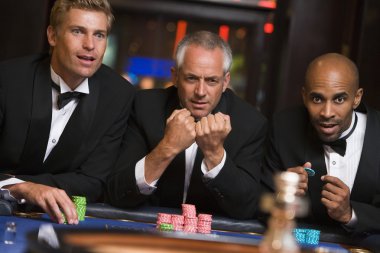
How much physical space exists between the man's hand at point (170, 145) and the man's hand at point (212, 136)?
4cm

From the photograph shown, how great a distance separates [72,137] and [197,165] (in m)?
0.65

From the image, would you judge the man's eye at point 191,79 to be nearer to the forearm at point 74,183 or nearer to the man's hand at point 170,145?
the man's hand at point 170,145

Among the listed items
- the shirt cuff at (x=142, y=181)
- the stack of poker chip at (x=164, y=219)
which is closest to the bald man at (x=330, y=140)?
the shirt cuff at (x=142, y=181)

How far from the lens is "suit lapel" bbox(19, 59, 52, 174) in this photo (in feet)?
12.1

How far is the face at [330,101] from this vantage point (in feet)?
12.4

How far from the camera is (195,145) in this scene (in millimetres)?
3959

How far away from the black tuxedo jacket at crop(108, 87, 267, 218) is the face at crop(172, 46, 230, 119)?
8.1 inches

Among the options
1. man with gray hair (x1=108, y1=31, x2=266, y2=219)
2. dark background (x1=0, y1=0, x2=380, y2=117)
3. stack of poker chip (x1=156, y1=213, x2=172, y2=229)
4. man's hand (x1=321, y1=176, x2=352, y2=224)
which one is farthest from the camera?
dark background (x1=0, y1=0, x2=380, y2=117)

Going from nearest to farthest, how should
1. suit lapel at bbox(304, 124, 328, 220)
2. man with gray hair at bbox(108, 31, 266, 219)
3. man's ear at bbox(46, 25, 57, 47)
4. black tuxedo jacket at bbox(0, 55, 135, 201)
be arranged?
man with gray hair at bbox(108, 31, 266, 219) → black tuxedo jacket at bbox(0, 55, 135, 201) → suit lapel at bbox(304, 124, 328, 220) → man's ear at bbox(46, 25, 57, 47)

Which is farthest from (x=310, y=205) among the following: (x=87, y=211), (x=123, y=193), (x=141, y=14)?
(x=141, y=14)

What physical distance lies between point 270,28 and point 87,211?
407 centimetres

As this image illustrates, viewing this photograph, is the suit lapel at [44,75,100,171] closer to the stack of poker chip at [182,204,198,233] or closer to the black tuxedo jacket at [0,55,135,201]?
the black tuxedo jacket at [0,55,135,201]

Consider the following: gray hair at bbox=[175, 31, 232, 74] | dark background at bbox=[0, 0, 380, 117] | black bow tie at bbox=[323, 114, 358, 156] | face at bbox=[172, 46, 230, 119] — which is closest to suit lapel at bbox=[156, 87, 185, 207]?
face at bbox=[172, 46, 230, 119]

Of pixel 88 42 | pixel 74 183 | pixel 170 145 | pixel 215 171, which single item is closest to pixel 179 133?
pixel 170 145
